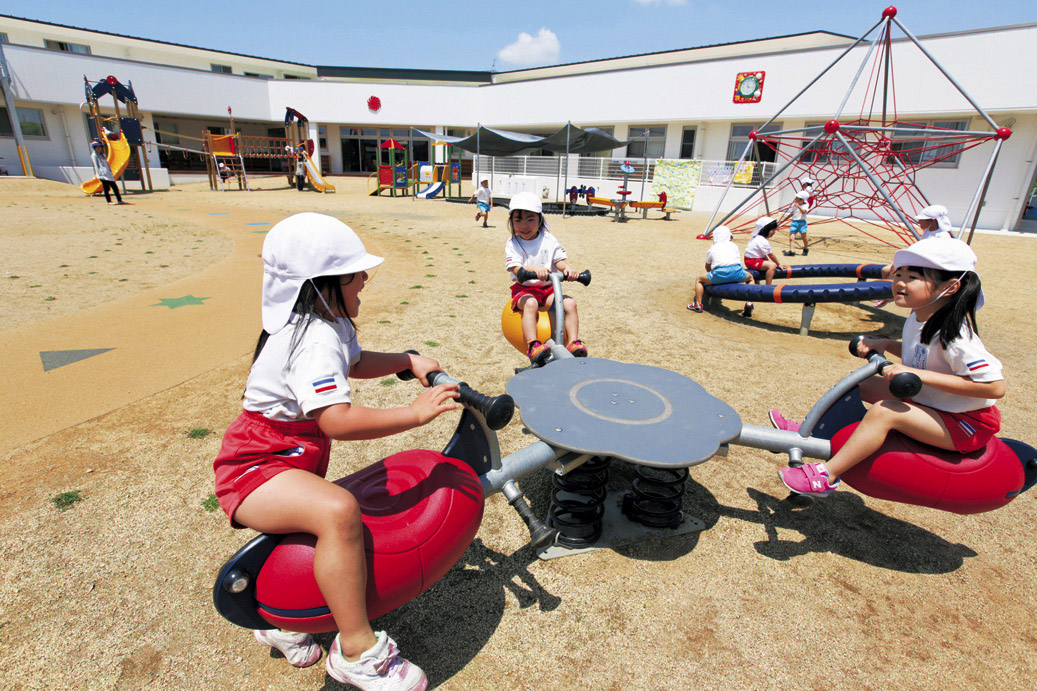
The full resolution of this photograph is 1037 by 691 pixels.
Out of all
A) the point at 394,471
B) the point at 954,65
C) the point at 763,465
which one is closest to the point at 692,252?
the point at 763,465

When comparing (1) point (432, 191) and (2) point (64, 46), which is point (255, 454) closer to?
(1) point (432, 191)

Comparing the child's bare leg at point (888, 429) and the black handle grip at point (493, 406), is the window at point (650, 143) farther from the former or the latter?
the black handle grip at point (493, 406)

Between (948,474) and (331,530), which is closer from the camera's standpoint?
(331,530)

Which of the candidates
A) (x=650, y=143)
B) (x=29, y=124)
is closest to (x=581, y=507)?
(x=650, y=143)

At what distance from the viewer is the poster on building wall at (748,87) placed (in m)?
21.6

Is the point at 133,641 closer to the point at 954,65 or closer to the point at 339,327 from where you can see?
the point at 339,327

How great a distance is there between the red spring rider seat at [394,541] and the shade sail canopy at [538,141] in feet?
54.6

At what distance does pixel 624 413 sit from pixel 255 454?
62.8 inches

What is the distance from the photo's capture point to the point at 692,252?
1169 cm

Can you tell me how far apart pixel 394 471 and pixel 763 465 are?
2562 millimetres

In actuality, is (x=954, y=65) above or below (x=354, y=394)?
above

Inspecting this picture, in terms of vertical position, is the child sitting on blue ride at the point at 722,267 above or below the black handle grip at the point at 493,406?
below

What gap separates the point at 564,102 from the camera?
28.5 m

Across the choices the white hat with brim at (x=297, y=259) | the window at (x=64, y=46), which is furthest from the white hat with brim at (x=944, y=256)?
the window at (x=64, y=46)
